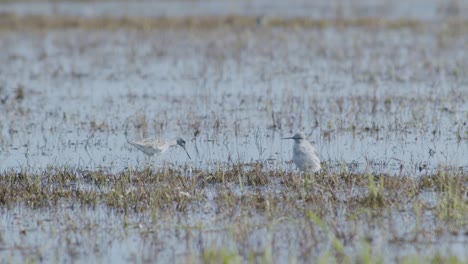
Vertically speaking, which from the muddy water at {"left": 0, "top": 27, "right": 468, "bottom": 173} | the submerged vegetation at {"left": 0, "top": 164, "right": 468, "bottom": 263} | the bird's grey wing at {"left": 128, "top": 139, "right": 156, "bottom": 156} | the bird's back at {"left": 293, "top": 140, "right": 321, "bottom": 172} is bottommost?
the submerged vegetation at {"left": 0, "top": 164, "right": 468, "bottom": 263}

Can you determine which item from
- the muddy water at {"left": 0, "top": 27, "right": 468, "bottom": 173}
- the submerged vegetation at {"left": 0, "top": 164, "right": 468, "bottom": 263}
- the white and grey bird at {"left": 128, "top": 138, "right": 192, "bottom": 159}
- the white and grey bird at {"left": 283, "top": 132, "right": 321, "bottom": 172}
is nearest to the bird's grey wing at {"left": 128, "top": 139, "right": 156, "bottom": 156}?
the white and grey bird at {"left": 128, "top": 138, "right": 192, "bottom": 159}

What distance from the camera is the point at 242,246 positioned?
26.6 ft

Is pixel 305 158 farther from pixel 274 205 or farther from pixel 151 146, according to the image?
pixel 151 146

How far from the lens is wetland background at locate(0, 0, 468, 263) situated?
27.5 ft

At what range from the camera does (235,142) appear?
13.5m

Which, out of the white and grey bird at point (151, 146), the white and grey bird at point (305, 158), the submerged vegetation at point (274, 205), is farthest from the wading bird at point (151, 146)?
the white and grey bird at point (305, 158)

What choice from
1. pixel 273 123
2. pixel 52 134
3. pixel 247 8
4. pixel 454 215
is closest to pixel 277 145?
pixel 273 123

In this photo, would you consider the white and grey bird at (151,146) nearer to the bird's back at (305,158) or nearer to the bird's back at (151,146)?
the bird's back at (151,146)

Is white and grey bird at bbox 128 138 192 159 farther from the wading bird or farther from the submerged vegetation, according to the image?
the submerged vegetation

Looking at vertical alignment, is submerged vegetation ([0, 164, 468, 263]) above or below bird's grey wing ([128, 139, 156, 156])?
below

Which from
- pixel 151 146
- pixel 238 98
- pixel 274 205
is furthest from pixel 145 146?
pixel 238 98

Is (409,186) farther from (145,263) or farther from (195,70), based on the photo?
(195,70)

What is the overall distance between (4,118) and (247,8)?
2359 cm

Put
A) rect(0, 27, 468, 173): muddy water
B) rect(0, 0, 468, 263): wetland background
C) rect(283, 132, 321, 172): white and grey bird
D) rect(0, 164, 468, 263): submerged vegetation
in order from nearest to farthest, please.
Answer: rect(0, 164, 468, 263): submerged vegetation → rect(0, 0, 468, 263): wetland background → rect(283, 132, 321, 172): white and grey bird → rect(0, 27, 468, 173): muddy water
